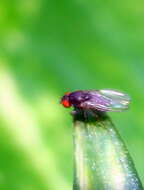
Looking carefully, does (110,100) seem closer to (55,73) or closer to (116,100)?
(116,100)

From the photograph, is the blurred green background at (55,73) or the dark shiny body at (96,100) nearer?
the dark shiny body at (96,100)

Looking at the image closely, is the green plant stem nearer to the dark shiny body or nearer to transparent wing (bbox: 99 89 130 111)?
the dark shiny body

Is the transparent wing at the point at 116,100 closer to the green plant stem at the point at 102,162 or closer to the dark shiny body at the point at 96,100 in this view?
the dark shiny body at the point at 96,100

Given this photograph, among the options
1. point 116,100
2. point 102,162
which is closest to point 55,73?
point 116,100

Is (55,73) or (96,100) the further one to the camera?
(55,73)

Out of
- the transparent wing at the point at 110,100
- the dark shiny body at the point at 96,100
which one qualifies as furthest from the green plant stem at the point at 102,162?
the transparent wing at the point at 110,100

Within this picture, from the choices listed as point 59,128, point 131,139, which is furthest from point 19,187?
point 131,139
